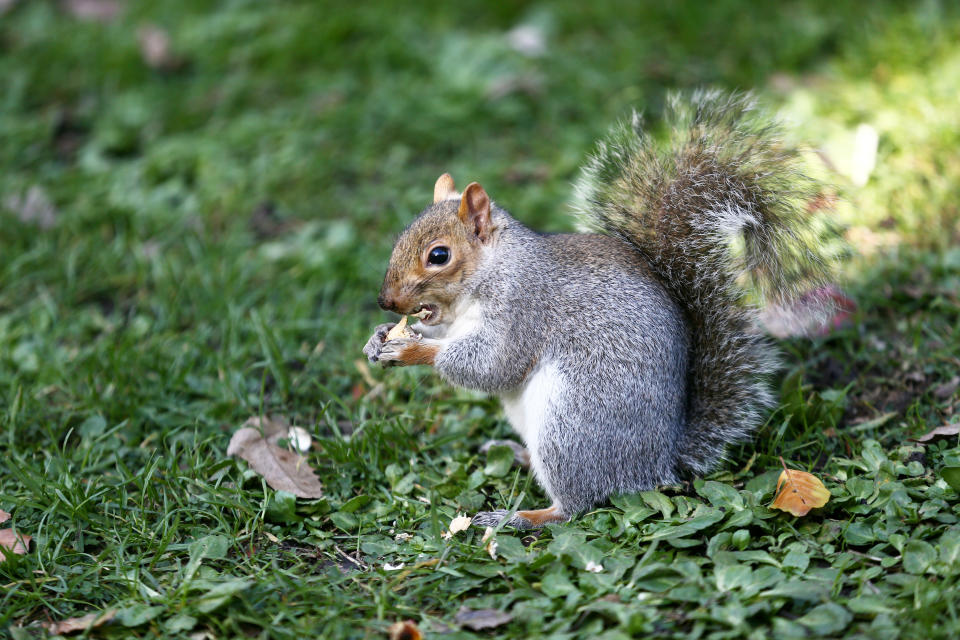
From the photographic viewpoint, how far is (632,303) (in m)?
2.09

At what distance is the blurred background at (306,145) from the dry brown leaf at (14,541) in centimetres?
44

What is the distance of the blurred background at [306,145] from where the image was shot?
2.72m

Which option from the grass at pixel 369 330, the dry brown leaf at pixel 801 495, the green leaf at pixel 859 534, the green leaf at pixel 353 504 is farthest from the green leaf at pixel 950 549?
the green leaf at pixel 353 504

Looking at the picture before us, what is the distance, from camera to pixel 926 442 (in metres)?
2.20

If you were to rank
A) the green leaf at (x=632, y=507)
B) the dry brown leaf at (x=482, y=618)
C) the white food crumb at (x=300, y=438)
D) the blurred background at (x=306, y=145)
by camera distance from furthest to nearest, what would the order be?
1. the blurred background at (x=306, y=145)
2. the white food crumb at (x=300, y=438)
3. the green leaf at (x=632, y=507)
4. the dry brown leaf at (x=482, y=618)

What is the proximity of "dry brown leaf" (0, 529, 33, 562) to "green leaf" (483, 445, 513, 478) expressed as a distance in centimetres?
104

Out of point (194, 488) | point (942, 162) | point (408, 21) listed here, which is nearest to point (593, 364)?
point (194, 488)

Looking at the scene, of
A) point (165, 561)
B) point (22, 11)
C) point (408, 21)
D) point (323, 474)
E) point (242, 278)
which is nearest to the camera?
point (165, 561)

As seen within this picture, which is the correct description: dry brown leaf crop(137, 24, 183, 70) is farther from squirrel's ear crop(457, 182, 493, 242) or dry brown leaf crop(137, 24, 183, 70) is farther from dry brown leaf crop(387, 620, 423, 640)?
dry brown leaf crop(387, 620, 423, 640)

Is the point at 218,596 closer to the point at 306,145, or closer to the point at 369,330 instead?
the point at 369,330

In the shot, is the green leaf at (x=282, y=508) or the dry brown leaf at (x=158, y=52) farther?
the dry brown leaf at (x=158, y=52)

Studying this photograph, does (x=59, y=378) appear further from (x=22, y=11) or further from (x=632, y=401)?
(x=22, y=11)

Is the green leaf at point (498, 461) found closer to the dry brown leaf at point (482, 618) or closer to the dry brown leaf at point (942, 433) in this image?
the dry brown leaf at point (482, 618)

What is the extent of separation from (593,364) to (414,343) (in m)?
0.43
